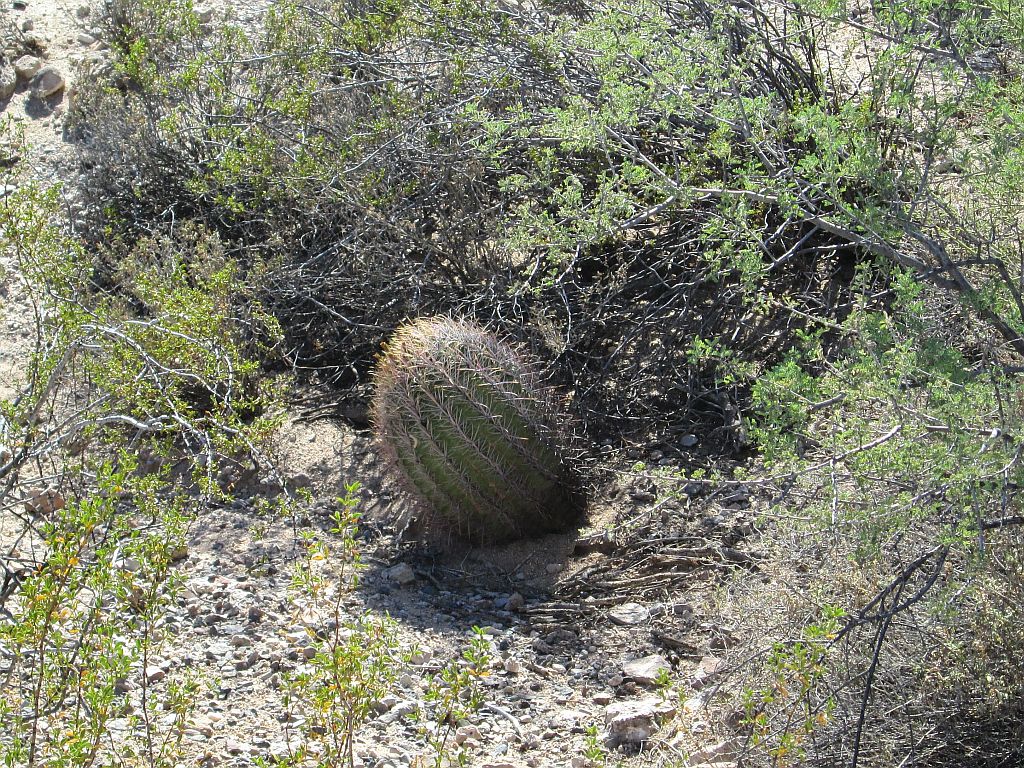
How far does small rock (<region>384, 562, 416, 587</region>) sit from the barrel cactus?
223 mm

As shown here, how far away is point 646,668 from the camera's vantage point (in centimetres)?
384

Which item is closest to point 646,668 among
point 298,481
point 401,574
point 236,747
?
point 401,574

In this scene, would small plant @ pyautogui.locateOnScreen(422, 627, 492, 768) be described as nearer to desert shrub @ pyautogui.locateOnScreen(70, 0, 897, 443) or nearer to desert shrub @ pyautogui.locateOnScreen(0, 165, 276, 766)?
desert shrub @ pyautogui.locateOnScreen(0, 165, 276, 766)

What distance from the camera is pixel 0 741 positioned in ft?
10.3

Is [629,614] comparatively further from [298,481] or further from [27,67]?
[27,67]

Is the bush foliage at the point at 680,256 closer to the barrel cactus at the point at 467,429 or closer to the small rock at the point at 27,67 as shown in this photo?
the barrel cactus at the point at 467,429

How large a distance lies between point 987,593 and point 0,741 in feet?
9.53

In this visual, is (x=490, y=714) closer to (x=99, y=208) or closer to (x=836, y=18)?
(x=836, y=18)

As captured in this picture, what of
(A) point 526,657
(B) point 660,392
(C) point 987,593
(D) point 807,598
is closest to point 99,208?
(B) point 660,392

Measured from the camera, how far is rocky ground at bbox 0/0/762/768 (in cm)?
340

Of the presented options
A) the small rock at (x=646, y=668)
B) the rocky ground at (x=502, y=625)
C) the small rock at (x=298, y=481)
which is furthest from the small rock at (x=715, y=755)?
the small rock at (x=298, y=481)

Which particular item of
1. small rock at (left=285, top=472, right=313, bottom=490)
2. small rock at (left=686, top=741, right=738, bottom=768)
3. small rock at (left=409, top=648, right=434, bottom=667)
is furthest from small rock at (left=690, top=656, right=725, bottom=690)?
small rock at (left=285, top=472, right=313, bottom=490)

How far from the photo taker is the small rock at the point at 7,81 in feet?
29.2

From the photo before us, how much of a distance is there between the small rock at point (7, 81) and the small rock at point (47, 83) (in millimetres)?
187
